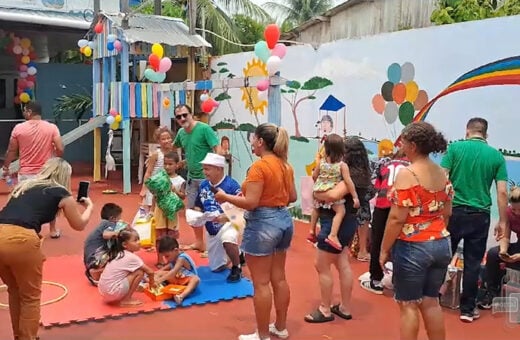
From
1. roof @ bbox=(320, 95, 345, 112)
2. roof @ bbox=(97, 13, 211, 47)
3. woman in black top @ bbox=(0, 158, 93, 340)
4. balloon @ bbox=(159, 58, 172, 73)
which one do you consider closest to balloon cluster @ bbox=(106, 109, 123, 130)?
roof @ bbox=(97, 13, 211, 47)

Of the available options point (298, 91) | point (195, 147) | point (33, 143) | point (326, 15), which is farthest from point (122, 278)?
point (326, 15)

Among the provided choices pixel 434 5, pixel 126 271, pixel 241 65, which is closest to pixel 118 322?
pixel 126 271

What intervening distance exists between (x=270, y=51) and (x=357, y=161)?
2.43m

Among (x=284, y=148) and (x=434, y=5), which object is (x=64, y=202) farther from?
(x=434, y=5)

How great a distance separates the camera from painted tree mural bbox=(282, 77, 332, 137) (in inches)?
350

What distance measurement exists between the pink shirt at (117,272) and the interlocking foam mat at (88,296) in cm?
17

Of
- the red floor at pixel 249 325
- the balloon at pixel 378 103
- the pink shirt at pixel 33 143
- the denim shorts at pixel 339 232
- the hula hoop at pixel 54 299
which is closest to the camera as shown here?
the red floor at pixel 249 325

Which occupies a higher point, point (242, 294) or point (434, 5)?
point (434, 5)

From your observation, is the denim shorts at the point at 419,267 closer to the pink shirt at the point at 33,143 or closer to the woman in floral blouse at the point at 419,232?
the woman in floral blouse at the point at 419,232

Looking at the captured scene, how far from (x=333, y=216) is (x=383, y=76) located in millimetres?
3224

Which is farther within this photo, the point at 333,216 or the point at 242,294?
the point at 242,294

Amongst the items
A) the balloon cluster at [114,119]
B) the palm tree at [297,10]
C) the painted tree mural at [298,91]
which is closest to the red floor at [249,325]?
the painted tree mural at [298,91]

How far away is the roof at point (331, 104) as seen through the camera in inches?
335

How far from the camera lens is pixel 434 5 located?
39.4 ft
